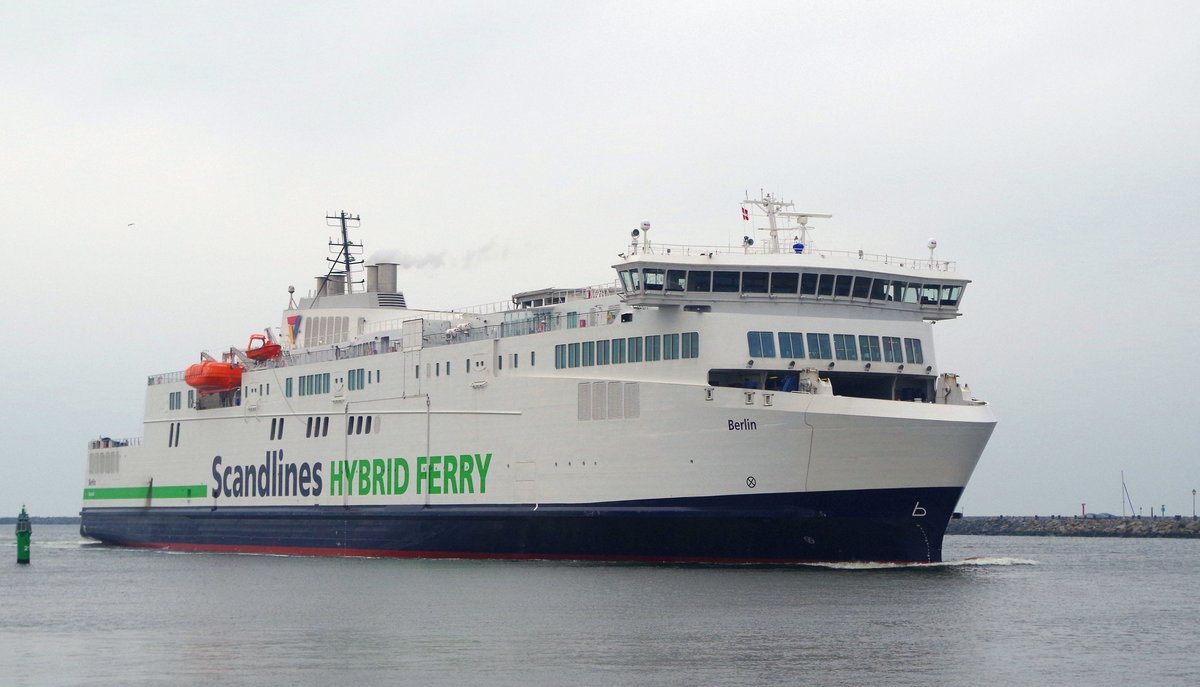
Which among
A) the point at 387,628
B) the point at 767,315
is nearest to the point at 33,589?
the point at 387,628

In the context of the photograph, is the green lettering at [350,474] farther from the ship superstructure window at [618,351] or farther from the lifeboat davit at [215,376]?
the ship superstructure window at [618,351]

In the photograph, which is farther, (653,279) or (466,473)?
(466,473)

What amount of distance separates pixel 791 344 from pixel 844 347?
1.35m

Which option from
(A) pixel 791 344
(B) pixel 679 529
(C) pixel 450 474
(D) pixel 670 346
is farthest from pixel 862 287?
(C) pixel 450 474

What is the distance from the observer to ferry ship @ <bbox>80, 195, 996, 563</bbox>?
3381 centimetres

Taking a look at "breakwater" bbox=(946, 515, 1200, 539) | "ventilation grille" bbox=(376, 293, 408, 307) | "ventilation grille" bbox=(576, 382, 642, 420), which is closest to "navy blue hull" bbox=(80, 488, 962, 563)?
"ventilation grille" bbox=(576, 382, 642, 420)

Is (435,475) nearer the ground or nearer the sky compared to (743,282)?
nearer the ground

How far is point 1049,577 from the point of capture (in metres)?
37.8

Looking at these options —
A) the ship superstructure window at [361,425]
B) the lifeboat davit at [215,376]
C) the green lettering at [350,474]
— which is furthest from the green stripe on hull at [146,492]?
the ship superstructure window at [361,425]

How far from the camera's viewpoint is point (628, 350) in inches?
1435

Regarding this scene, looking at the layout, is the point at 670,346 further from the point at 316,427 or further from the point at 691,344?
the point at 316,427

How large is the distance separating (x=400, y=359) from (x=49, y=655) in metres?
21.3

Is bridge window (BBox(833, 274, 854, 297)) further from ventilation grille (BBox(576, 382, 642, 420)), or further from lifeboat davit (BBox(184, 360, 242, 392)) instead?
lifeboat davit (BBox(184, 360, 242, 392))

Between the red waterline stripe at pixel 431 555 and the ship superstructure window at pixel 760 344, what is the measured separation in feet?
15.6
